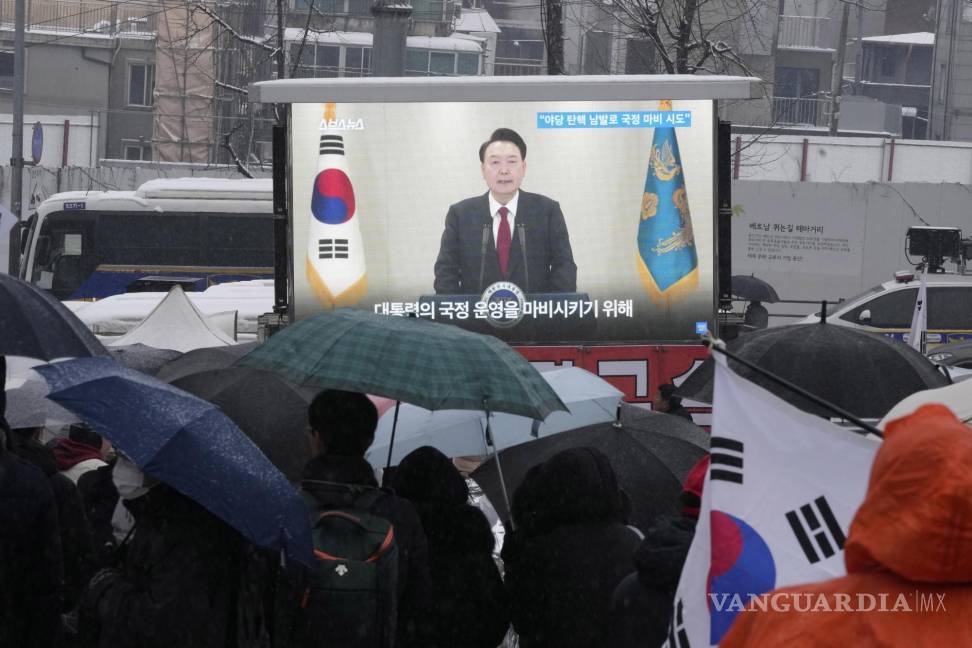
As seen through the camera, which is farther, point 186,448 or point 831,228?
point 831,228

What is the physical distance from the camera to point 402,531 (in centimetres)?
426

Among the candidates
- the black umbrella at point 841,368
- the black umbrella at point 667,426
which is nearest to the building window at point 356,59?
the black umbrella at point 841,368

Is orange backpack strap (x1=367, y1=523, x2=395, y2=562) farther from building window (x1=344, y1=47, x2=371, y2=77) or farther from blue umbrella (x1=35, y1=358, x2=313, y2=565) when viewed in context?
building window (x1=344, y1=47, x2=371, y2=77)

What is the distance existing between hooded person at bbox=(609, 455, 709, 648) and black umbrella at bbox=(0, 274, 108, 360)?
1.90 meters

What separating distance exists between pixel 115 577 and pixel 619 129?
310 inches

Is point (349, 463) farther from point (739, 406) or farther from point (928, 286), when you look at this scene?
point (928, 286)

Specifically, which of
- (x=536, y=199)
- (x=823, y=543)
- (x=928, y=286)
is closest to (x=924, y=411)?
(x=823, y=543)

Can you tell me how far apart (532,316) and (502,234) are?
0.70 meters

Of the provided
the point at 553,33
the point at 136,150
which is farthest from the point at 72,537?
the point at 136,150

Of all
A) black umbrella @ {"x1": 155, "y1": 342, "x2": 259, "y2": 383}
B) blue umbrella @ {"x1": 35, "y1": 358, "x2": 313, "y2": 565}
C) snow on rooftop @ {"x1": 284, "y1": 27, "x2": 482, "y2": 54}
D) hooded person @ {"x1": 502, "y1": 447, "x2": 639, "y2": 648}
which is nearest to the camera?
blue umbrella @ {"x1": 35, "y1": 358, "x2": 313, "y2": 565}

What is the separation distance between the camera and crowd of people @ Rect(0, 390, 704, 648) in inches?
147

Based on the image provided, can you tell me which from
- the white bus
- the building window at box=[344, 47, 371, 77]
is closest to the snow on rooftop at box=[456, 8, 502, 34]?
the building window at box=[344, 47, 371, 77]

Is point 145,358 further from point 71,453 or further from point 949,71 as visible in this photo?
point 949,71

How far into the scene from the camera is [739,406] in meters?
3.20
